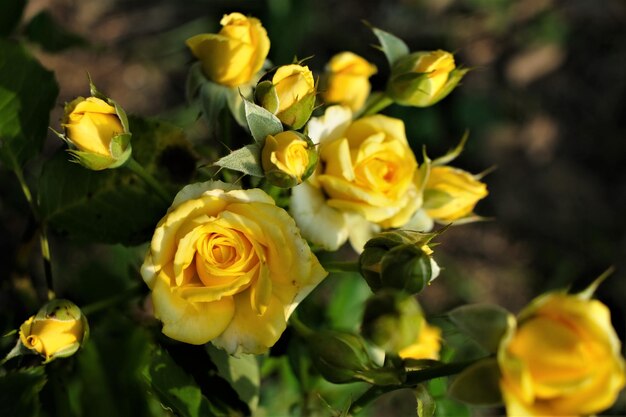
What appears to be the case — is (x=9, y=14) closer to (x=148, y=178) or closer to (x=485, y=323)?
(x=148, y=178)

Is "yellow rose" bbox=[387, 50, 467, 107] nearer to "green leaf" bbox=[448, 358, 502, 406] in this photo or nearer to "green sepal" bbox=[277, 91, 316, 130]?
"green sepal" bbox=[277, 91, 316, 130]

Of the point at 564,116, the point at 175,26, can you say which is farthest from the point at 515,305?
the point at 175,26

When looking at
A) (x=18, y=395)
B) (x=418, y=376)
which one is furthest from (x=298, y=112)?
(x=18, y=395)

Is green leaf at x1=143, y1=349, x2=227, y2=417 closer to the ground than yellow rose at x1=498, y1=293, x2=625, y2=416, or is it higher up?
closer to the ground

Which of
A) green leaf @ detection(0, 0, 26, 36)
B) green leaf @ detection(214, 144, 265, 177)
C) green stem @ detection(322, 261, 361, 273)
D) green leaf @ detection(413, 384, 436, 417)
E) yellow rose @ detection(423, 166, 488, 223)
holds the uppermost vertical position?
green leaf @ detection(214, 144, 265, 177)

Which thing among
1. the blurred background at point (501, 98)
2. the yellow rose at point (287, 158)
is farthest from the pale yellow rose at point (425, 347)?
the blurred background at point (501, 98)

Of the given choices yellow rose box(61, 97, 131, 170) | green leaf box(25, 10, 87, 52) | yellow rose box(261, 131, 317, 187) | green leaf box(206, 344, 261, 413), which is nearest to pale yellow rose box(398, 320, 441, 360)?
green leaf box(206, 344, 261, 413)

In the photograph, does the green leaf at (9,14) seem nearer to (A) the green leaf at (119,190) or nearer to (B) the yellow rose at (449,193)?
(A) the green leaf at (119,190)
